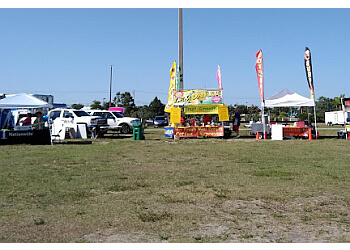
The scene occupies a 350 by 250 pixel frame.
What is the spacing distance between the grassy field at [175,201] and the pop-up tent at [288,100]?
397 inches

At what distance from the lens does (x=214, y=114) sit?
23641 mm

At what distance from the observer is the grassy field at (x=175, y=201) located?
17.3ft

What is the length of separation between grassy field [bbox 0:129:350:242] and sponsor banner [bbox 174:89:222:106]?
1080 cm

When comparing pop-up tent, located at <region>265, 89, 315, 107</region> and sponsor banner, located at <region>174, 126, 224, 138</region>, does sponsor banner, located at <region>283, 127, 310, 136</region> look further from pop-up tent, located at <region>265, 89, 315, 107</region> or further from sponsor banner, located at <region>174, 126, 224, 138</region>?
sponsor banner, located at <region>174, 126, 224, 138</region>

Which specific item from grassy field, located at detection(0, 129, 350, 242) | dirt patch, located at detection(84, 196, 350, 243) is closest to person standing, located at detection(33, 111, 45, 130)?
grassy field, located at detection(0, 129, 350, 242)

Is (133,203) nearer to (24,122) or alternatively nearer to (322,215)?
(322,215)

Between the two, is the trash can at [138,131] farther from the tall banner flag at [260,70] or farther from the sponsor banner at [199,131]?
the tall banner flag at [260,70]

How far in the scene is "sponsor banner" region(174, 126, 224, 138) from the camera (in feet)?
75.5

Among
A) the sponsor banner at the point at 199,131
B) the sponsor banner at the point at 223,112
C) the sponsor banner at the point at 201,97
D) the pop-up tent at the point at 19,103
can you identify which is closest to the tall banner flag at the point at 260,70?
the sponsor banner at the point at 223,112

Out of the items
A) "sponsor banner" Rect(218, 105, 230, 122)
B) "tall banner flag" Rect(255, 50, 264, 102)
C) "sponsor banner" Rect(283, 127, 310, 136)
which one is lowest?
"sponsor banner" Rect(283, 127, 310, 136)

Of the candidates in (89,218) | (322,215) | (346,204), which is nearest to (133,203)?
(89,218)

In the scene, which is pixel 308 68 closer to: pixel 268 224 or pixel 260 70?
pixel 260 70

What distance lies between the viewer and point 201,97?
902 inches
